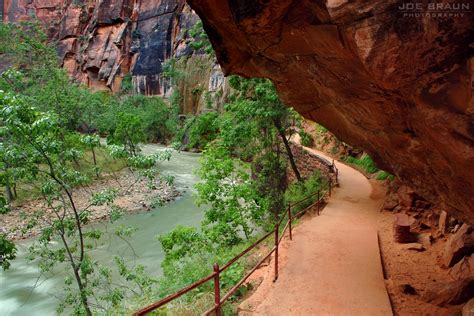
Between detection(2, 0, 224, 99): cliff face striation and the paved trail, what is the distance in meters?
36.8

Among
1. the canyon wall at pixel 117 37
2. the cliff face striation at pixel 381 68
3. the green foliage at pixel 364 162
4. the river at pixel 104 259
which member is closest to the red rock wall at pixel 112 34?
the canyon wall at pixel 117 37

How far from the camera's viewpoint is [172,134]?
4541 centimetres

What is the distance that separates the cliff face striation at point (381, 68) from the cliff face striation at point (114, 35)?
3945cm

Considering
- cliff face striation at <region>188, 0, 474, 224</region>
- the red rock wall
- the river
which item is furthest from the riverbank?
the red rock wall

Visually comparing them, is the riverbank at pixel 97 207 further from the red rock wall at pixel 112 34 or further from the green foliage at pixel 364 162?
the red rock wall at pixel 112 34

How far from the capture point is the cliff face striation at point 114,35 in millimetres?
51688

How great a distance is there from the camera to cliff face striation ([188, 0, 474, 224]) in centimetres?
364

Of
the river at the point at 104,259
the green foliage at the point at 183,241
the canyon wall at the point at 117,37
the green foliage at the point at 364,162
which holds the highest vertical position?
the canyon wall at the point at 117,37

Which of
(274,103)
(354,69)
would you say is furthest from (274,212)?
(354,69)

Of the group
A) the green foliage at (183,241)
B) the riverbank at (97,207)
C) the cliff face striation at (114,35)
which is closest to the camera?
the green foliage at (183,241)

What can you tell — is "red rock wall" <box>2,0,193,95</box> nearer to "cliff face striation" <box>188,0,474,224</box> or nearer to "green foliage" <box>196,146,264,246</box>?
"green foliage" <box>196,146,264,246</box>

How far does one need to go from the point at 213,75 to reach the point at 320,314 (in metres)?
38.6

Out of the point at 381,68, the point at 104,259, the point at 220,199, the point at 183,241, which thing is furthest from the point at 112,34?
the point at 381,68

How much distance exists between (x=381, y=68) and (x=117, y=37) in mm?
58804
